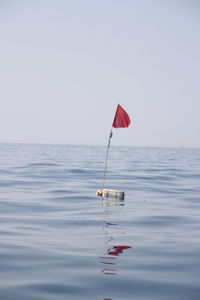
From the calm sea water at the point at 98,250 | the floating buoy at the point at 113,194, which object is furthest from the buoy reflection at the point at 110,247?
the floating buoy at the point at 113,194

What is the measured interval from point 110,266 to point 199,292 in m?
1.92

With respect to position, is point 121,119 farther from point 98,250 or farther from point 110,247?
point 98,250

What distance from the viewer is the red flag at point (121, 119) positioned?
60.6 feet

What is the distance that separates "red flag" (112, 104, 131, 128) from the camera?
18.5 m

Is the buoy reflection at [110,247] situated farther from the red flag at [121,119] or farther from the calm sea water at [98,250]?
the red flag at [121,119]

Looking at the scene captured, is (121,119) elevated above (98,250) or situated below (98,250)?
above

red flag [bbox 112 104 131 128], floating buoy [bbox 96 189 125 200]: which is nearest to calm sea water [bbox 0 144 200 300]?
floating buoy [bbox 96 189 125 200]

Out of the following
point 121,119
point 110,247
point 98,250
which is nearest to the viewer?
point 98,250

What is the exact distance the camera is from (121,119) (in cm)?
1862

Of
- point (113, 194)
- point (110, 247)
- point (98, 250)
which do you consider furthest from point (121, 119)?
point (98, 250)

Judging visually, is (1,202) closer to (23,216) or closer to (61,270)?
(23,216)

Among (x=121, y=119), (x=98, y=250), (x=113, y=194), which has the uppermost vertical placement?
(x=121, y=119)

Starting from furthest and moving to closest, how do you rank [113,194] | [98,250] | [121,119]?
[113,194]
[121,119]
[98,250]

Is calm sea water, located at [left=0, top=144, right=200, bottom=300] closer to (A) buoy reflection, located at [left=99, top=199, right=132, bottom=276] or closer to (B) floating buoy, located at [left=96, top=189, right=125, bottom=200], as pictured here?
(A) buoy reflection, located at [left=99, top=199, right=132, bottom=276]
